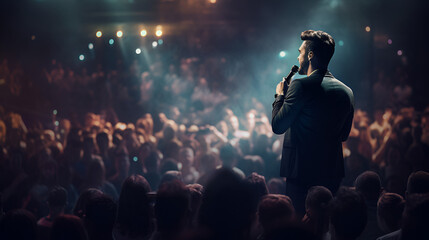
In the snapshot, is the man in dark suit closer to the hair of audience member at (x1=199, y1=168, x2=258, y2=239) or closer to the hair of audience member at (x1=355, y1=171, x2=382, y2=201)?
the hair of audience member at (x1=355, y1=171, x2=382, y2=201)

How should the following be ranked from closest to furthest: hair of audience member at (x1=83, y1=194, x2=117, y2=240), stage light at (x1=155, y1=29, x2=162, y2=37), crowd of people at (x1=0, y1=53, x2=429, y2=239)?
1. crowd of people at (x1=0, y1=53, x2=429, y2=239)
2. hair of audience member at (x1=83, y1=194, x2=117, y2=240)
3. stage light at (x1=155, y1=29, x2=162, y2=37)

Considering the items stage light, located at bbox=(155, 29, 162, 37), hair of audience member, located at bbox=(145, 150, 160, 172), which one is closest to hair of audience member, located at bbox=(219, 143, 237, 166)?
hair of audience member, located at bbox=(145, 150, 160, 172)

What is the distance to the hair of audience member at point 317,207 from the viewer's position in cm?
226

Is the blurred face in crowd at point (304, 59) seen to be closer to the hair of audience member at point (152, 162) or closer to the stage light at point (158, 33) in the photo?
the hair of audience member at point (152, 162)

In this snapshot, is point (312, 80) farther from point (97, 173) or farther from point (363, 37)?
point (363, 37)

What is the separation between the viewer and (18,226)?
7.32ft

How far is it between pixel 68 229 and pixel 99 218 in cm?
21

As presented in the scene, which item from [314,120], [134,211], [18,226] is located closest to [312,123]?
[314,120]

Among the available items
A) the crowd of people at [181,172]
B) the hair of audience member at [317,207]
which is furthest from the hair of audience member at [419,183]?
the hair of audience member at [317,207]

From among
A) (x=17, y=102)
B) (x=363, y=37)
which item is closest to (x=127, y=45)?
(x=17, y=102)

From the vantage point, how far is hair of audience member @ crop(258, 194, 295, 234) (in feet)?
7.08

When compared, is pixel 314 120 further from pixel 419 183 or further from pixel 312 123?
pixel 419 183

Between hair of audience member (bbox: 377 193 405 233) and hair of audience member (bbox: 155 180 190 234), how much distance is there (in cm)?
131

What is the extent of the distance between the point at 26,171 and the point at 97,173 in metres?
1.17
